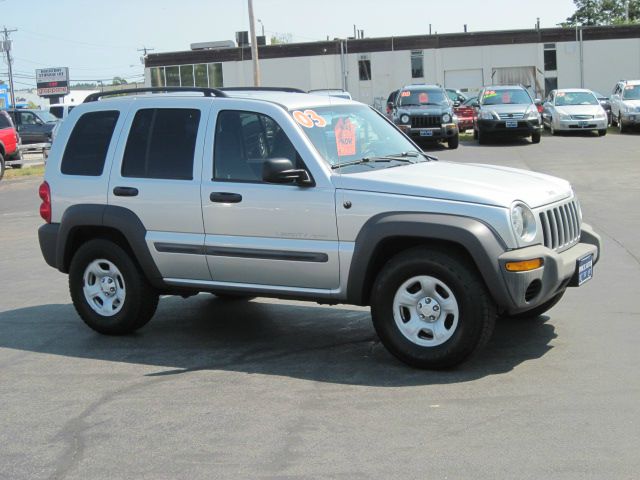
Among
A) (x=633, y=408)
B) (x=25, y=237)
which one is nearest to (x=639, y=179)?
(x=25, y=237)

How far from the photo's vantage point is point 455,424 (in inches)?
206

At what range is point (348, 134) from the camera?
7.05 meters

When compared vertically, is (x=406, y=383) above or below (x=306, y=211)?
below

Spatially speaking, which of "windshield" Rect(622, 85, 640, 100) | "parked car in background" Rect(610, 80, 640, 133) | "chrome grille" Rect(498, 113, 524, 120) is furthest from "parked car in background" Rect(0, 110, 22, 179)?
"windshield" Rect(622, 85, 640, 100)

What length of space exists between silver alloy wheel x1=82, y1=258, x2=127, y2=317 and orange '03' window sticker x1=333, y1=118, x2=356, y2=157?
6.99 feet

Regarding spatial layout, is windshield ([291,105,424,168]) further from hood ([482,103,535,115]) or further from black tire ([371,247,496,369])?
hood ([482,103,535,115])

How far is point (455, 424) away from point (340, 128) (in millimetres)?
2636

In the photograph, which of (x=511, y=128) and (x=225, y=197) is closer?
A: (x=225, y=197)

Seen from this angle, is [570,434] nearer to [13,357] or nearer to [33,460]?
[33,460]

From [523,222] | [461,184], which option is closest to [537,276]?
[523,222]

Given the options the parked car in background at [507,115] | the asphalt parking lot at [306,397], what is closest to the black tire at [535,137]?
the parked car in background at [507,115]

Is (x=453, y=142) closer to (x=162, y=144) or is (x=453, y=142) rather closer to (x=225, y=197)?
(x=162, y=144)

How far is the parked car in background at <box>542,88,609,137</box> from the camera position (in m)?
29.6

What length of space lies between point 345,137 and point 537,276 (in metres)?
1.82
